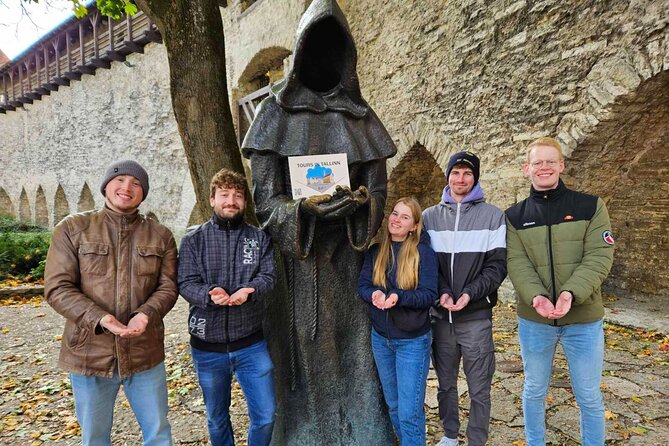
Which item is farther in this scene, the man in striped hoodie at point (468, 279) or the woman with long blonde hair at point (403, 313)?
the man in striped hoodie at point (468, 279)

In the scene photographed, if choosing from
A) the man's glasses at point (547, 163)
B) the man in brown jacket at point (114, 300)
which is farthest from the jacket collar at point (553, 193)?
the man in brown jacket at point (114, 300)

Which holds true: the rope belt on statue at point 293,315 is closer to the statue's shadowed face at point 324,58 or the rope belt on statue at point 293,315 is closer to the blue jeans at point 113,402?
the blue jeans at point 113,402

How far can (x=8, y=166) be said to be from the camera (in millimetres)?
27250

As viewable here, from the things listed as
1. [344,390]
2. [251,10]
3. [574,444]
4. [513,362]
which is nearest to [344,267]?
[344,390]

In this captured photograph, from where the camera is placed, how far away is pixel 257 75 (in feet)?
42.5

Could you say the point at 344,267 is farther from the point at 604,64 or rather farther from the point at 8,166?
the point at 8,166

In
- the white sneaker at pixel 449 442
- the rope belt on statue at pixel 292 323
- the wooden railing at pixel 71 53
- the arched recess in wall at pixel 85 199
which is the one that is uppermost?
the wooden railing at pixel 71 53

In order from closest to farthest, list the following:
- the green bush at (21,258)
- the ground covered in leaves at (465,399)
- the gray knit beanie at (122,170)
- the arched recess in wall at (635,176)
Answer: the gray knit beanie at (122,170)
the ground covered in leaves at (465,399)
the arched recess in wall at (635,176)
the green bush at (21,258)

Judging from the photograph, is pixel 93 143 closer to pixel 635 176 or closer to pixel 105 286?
pixel 635 176

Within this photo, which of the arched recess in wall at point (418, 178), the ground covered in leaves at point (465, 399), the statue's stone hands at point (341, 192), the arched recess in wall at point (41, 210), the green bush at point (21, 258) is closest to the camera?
the statue's stone hands at point (341, 192)

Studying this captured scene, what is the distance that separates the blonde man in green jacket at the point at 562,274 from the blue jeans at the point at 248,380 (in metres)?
1.31

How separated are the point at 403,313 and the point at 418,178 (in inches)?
285

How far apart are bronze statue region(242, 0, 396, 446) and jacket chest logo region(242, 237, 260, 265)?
104 mm

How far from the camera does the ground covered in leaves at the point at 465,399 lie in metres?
3.01
